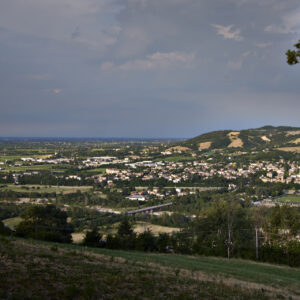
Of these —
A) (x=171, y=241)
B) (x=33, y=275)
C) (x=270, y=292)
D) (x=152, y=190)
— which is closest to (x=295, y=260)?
(x=171, y=241)

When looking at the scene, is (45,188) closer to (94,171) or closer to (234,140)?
(94,171)

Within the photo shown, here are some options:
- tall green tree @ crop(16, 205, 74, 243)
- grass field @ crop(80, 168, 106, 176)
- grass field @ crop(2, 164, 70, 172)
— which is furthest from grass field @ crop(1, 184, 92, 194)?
tall green tree @ crop(16, 205, 74, 243)

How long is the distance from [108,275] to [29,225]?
17296mm

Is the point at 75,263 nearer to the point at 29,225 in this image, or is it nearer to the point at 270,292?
the point at 270,292

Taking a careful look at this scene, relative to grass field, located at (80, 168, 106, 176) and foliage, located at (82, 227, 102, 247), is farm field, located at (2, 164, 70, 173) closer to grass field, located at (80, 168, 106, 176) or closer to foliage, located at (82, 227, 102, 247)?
grass field, located at (80, 168, 106, 176)

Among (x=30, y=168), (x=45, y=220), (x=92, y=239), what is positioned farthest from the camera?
(x=30, y=168)

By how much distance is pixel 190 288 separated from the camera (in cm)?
730

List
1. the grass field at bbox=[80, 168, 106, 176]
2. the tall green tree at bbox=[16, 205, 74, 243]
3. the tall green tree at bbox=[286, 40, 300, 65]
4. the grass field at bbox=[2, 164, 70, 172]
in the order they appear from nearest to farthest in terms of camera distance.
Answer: the tall green tree at bbox=[286, 40, 300, 65], the tall green tree at bbox=[16, 205, 74, 243], the grass field at bbox=[2, 164, 70, 172], the grass field at bbox=[80, 168, 106, 176]

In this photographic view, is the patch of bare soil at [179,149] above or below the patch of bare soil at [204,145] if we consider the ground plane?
below

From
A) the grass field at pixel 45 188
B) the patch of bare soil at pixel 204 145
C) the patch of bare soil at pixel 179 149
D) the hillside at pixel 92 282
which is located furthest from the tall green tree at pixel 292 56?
the patch of bare soil at pixel 204 145

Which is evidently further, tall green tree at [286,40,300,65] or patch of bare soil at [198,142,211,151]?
patch of bare soil at [198,142,211,151]

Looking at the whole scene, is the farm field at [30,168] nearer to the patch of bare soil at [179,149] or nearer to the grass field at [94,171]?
the grass field at [94,171]

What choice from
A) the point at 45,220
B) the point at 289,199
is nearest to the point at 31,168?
the point at 45,220

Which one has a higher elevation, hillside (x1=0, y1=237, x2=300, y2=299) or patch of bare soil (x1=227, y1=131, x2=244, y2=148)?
patch of bare soil (x1=227, y1=131, x2=244, y2=148)
